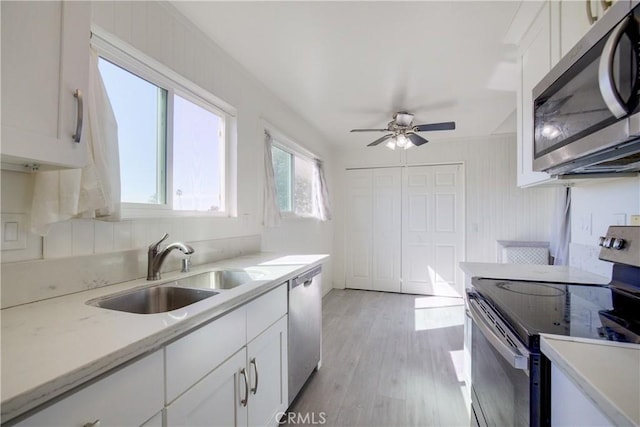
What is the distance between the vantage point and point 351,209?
491 cm

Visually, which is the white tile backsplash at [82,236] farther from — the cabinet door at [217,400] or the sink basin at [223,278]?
the cabinet door at [217,400]

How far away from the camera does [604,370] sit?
636mm

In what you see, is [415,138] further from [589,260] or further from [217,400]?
[217,400]

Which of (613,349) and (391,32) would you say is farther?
(391,32)

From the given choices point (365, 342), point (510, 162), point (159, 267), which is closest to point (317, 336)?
point (365, 342)

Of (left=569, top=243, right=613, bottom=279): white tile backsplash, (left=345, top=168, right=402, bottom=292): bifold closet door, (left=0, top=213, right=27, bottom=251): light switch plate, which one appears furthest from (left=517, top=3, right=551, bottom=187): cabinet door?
(left=345, top=168, right=402, bottom=292): bifold closet door

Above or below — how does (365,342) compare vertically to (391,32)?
below

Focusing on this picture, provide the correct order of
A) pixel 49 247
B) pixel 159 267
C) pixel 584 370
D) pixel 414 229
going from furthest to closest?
pixel 414 229 → pixel 159 267 → pixel 49 247 → pixel 584 370

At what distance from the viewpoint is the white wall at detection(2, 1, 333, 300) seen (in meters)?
1.12

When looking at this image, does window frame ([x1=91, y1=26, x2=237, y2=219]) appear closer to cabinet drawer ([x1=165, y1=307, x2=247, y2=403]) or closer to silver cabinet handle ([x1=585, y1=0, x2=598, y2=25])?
cabinet drawer ([x1=165, y1=307, x2=247, y2=403])

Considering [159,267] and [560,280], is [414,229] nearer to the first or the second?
[560,280]

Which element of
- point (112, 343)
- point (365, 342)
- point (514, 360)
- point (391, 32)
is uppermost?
point (391, 32)

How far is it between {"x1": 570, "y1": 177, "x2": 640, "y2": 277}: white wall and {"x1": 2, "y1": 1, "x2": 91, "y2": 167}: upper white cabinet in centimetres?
229

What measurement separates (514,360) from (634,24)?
3.17 feet
